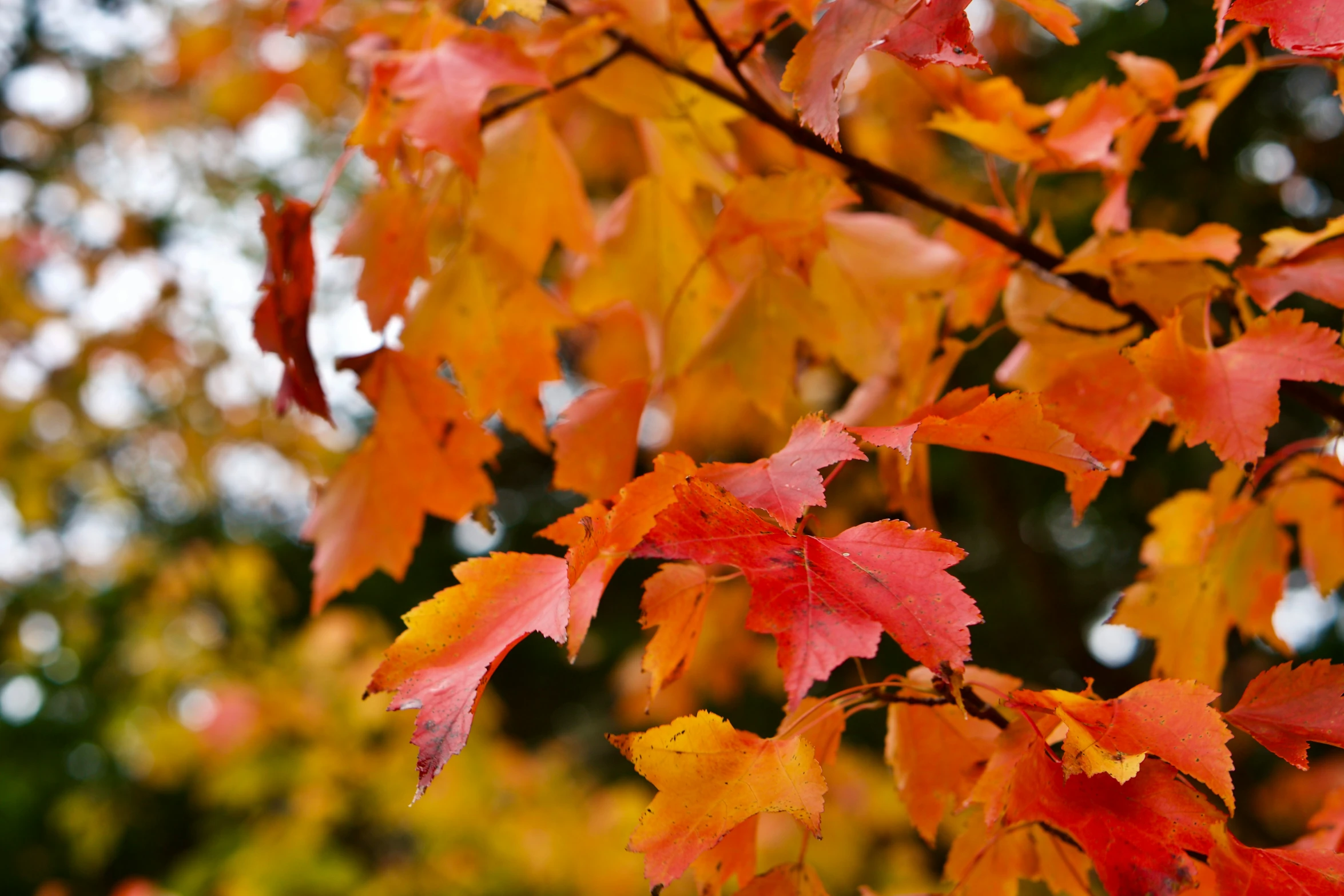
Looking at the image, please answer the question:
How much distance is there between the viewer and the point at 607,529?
43 cm

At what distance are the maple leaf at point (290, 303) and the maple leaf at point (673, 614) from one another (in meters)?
0.30

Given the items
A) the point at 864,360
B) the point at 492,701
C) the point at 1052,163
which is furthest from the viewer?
the point at 492,701

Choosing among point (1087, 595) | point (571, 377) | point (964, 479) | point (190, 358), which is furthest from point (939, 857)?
point (190, 358)

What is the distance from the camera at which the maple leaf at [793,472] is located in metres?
0.42

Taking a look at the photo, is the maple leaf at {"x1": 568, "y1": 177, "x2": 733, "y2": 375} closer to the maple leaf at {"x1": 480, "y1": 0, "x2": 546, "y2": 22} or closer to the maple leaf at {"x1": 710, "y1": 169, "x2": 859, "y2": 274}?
the maple leaf at {"x1": 710, "y1": 169, "x2": 859, "y2": 274}

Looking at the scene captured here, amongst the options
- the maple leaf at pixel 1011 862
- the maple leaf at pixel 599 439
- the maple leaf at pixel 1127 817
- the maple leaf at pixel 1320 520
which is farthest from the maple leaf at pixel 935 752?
the maple leaf at pixel 1320 520

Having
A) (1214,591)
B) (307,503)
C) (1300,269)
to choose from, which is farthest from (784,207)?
(307,503)

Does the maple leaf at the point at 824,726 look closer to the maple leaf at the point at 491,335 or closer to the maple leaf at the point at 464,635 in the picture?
the maple leaf at the point at 464,635

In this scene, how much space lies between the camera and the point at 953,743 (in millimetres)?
569

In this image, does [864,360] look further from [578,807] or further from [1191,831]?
[578,807]

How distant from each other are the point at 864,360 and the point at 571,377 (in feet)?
10.5

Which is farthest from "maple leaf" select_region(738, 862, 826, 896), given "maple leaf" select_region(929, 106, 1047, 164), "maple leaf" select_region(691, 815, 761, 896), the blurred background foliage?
the blurred background foliage

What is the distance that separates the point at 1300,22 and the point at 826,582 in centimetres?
33

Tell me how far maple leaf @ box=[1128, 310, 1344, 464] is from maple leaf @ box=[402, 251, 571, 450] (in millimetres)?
430
